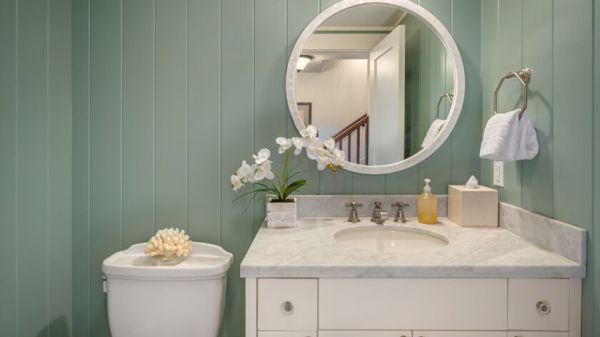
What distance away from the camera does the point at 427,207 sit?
4.99ft

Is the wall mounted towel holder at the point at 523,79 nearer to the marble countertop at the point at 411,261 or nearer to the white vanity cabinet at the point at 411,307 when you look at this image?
the marble countertop at the point at 411,261

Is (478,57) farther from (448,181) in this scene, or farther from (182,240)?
(182,240)

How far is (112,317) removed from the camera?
138 cm

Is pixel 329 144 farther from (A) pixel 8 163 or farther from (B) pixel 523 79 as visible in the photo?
(A) pixel 8 163

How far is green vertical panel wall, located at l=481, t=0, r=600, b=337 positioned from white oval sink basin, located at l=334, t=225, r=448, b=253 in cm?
37

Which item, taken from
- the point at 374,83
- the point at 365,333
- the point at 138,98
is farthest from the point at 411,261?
the point at 138,98

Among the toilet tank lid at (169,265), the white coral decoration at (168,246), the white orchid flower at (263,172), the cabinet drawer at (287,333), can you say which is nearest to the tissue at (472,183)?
the white orchid flower at (263,172)

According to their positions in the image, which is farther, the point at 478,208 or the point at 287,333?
the point at 478,208

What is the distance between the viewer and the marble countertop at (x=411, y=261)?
99cm

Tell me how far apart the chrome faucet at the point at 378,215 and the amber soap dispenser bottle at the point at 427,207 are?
0.16 m

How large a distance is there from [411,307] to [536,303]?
13.1 inches

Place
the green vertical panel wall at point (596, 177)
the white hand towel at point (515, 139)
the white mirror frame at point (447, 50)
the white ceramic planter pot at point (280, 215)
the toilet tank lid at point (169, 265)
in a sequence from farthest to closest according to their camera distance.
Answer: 1. the white mirror frame at point (447, 50)
2. the white ceramic planter pot at point (280, 215)
3. the toilet tank lid at point (169, 265)
4. the white hand towel at point (515, 139)
5. the green vertical panel wall at point (596, 177)

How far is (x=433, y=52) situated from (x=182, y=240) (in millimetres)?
1299

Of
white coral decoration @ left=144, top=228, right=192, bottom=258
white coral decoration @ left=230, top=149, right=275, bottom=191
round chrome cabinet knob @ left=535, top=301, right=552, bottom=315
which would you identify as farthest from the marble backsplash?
white coral decoration @ left=144, top=228, right=192, bottom=258
